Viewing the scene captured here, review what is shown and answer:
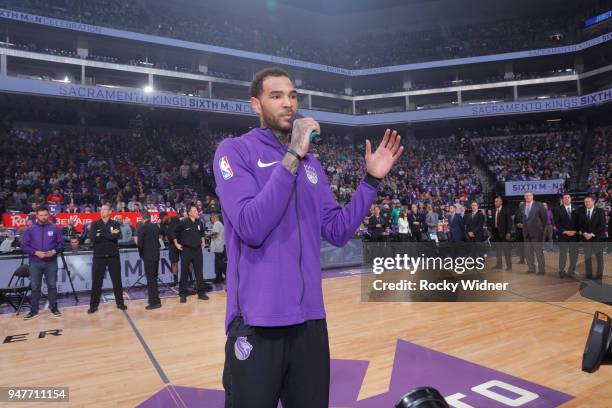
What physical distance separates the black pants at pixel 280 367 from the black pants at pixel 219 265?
9061mm

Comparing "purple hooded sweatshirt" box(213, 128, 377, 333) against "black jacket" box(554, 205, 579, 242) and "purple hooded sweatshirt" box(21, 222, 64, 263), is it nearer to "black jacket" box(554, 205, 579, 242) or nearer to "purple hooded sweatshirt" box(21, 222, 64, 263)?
"purple hooded sweatshirt" box(21, 222, 64, 263)

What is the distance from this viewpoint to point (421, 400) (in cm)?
130

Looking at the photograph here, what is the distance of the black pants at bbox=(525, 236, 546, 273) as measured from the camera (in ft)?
32.4

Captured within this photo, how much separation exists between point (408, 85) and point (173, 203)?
25.7 meters

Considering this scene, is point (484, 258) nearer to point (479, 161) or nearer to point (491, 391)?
point (491, 391)

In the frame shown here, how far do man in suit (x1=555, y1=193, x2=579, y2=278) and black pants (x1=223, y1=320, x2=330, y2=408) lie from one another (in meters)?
10.1

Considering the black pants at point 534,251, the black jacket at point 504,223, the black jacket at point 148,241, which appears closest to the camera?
the black jacket at point 148,241

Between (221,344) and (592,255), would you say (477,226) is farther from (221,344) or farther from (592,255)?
(221,344)

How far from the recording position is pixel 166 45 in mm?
26625

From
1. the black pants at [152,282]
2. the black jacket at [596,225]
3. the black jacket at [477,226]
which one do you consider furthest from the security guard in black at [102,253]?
the black jacket at [596,225]

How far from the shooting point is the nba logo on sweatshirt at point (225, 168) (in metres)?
1.49

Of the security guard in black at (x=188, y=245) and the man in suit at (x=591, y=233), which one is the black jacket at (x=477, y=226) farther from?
the security guard in black at (x=188, y=245)

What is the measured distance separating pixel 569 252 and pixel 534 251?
0.75 m

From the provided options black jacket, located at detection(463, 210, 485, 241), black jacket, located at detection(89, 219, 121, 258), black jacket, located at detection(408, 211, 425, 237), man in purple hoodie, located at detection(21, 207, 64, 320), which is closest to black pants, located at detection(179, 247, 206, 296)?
black jacket, located at detection(89, 219, 121, 258)
